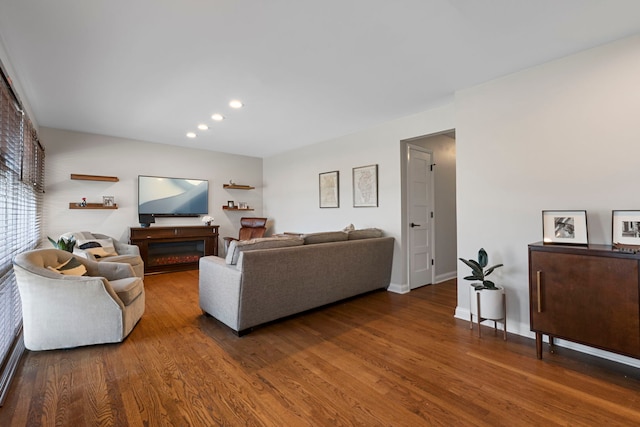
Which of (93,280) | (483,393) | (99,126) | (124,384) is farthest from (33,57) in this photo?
(483,393)

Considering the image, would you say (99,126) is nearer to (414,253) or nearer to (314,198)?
(314,198)

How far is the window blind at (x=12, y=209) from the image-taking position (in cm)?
205

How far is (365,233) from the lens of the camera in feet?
12.6

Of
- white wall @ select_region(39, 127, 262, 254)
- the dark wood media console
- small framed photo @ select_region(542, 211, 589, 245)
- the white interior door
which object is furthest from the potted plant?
white wall @ select_region(39, 127, 262, 254)

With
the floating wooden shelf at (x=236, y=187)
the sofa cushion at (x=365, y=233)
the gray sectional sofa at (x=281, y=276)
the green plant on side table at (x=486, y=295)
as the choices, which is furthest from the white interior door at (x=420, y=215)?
the floating wooden shelf at (x=236, y=187)

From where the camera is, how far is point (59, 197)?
174 inches

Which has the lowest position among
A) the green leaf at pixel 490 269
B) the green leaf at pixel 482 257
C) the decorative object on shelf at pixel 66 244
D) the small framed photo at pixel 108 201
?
the green leaf at pixel 490 269

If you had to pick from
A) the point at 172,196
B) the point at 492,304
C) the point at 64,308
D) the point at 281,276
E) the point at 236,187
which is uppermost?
the point at 236,187

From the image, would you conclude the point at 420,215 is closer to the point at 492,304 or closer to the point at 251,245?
the point at 492,304

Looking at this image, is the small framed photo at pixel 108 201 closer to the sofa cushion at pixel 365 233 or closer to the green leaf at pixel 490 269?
the sofa cushion at pixel 365 233

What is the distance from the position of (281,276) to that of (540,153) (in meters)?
2.57

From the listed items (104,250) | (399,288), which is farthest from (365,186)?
(104,250)

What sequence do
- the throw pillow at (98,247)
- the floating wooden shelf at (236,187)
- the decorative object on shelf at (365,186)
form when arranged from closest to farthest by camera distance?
the throw pillow at (98,247) → the decorative object on shelf at (365,186) → the floating wooden shelf at (236,187)

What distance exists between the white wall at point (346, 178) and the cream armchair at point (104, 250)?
2746 millimetres
